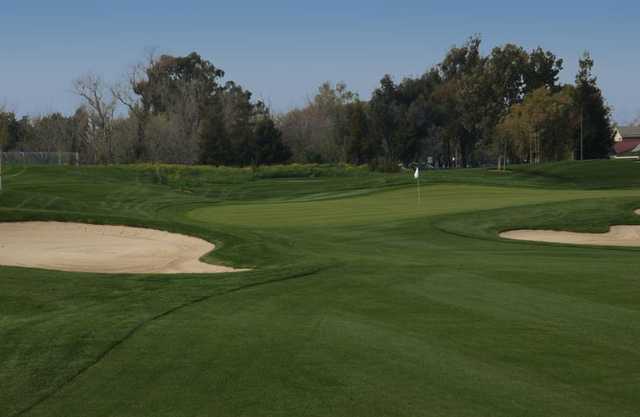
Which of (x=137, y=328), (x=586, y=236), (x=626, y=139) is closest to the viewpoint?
(x=137, y=328)

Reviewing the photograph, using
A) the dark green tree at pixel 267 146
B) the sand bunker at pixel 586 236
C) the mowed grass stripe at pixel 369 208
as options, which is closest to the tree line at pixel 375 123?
the dark green tree at pixel 267 146

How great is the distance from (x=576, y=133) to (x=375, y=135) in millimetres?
23941

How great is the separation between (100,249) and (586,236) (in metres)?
13.8

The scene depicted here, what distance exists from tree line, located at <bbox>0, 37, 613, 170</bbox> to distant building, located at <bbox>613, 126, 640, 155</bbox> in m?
40.0

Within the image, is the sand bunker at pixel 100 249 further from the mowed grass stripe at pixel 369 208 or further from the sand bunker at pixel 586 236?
the sand bunker at pixel 586 236

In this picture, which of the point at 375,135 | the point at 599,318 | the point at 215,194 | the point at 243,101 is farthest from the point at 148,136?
the point at 599,318

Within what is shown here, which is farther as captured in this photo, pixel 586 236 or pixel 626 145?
pixel 626 145

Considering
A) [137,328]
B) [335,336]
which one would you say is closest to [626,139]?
[335,336]

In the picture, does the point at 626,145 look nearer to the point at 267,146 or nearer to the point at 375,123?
the point at 375,123

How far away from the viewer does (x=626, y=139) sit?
14025 centimetres

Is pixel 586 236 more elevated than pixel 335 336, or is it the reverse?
pixel 335 336

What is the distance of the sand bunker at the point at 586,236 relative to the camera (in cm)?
2081

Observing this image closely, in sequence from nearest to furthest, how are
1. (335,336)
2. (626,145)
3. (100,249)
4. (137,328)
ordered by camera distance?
(335,336) < (137,328) < (100,249) < (626,145)

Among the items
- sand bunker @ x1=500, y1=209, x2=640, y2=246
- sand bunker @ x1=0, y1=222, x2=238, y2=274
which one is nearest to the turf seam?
sand bunker @ x1=0, y1=222, x2=238, y2=274
